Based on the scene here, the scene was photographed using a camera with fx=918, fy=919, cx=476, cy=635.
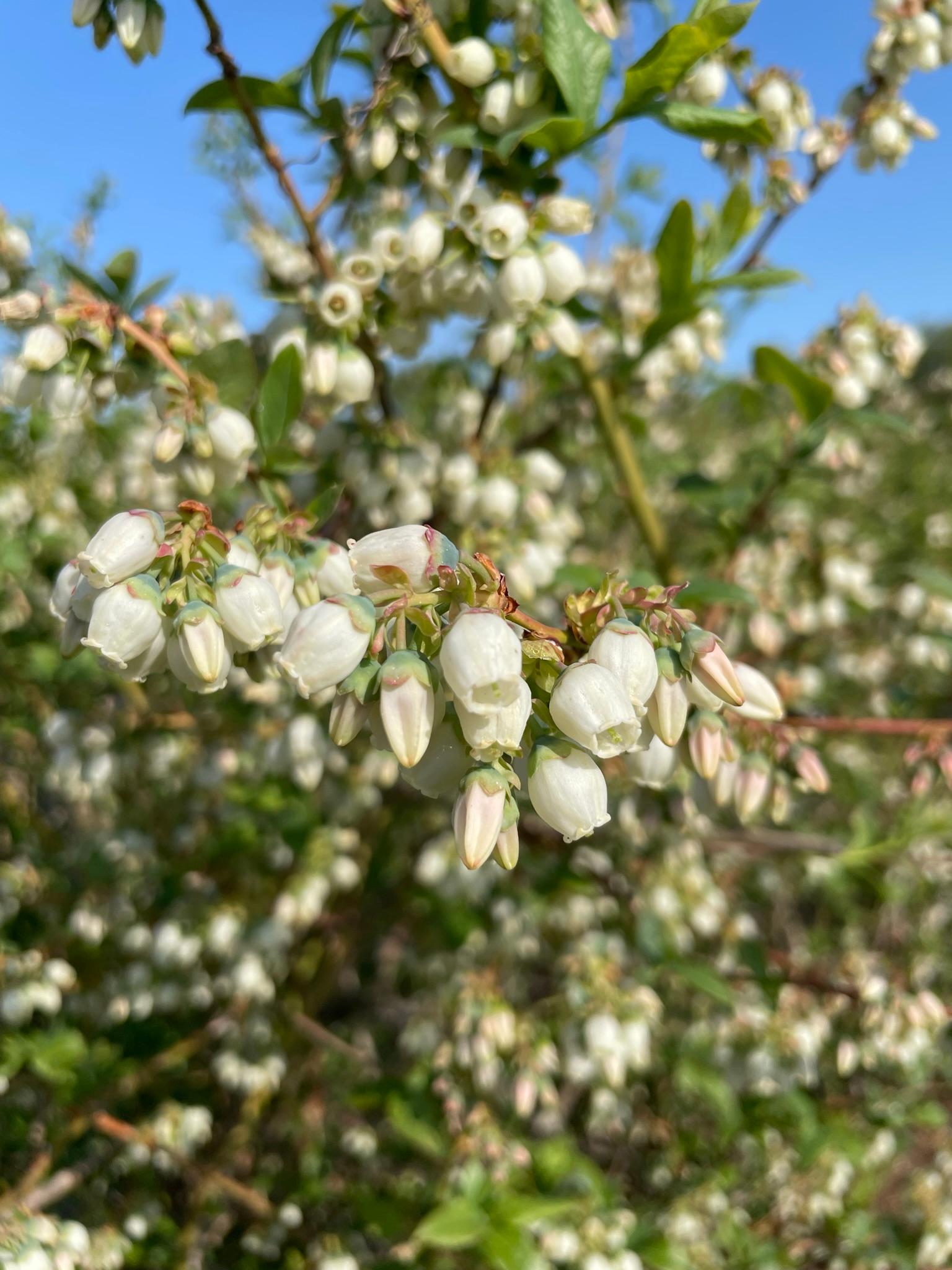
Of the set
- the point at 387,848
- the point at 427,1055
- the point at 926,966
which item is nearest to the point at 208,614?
the point at 387,848

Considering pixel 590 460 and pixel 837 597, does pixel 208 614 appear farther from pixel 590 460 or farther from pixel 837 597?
pixel 837 597

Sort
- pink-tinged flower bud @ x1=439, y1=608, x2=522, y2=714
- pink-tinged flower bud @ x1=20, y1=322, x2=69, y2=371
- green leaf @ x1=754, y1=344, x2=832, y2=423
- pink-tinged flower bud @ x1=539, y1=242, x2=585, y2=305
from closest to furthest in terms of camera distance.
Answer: pink-tinged flower bud @ x1=439, y1=608, x2=522, y2=714 → pink-tinged flower bud @ x1=20, y1=322, x2=69, y2=371 → pink-tinged flower bud @ x1=539, y1=242, x2=585, y2=305 → green leaf @ x1=754, y1=344, x2=832, y2=423

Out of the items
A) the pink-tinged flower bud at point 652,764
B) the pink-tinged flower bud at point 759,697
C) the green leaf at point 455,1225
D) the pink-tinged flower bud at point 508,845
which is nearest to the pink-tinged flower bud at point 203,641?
the pink-tinged flower bud at point 508,845

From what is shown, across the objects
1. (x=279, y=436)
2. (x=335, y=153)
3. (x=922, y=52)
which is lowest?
(x=279, y=436)

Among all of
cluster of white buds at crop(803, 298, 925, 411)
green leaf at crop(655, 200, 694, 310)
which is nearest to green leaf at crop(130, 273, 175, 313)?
green leaf at crop(655, 200, 694, 310)

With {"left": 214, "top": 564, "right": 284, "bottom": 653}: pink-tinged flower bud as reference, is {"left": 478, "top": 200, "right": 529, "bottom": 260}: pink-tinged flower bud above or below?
above

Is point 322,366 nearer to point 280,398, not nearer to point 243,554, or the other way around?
point 280,398

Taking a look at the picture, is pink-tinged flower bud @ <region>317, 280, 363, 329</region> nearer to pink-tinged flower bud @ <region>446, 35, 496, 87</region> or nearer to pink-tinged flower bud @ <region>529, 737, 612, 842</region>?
pink-tinged flower bud @ <region>446, 35, 496, 87</region>

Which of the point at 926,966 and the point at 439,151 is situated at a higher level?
the point at 439,151

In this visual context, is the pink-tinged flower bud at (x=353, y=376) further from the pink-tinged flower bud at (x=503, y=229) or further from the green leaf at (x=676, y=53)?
the green leaf at (x=676, y=53)
